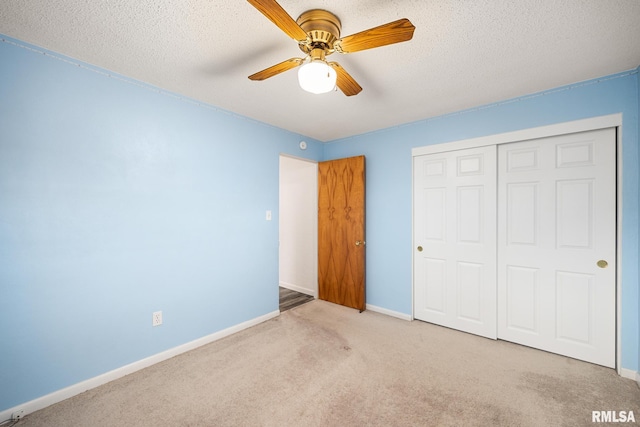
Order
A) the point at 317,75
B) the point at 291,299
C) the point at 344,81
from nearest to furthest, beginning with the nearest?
the point at 317,75, the point at 344,81, the point at 291,299

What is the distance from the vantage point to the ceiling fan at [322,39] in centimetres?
121

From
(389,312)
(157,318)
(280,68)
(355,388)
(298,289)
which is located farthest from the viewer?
(298,289)

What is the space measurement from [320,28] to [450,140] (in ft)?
6.87

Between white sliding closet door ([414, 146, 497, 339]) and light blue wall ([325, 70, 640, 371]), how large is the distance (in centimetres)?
17

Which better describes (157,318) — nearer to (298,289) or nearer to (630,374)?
(298,289)

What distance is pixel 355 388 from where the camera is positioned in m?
1.96

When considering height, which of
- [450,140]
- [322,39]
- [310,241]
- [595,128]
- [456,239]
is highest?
[322,39]

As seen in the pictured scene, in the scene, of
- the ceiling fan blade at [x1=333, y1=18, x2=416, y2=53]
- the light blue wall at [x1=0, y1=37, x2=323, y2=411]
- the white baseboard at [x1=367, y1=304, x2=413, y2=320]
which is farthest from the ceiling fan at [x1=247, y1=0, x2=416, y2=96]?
the white baseboard at [x1=367, y1=304, x2=413, y2=320]

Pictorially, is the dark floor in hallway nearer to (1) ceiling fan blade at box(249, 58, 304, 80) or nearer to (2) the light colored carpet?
(2) the light colored carpet

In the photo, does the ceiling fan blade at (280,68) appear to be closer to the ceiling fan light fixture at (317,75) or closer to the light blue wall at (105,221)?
the ceiling fan light fixture at (317,75)

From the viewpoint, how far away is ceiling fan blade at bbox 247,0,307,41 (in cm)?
109

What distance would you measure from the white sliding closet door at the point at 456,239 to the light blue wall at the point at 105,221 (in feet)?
7.00

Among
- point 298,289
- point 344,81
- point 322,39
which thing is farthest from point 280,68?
point 298,289

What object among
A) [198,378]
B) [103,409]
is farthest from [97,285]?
[198,378]
